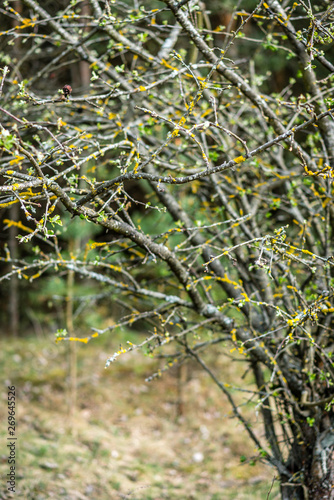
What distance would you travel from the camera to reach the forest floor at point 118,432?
4.02m

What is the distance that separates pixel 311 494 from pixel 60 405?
426 cm

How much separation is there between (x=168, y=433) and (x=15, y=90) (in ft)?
15.9

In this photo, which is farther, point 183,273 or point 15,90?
point 15,90

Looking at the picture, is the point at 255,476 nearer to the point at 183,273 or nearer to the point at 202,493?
the point at 202,493

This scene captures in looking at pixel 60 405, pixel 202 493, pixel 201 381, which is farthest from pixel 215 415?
pixel 60 405

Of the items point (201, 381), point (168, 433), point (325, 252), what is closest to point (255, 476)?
point (168, 433)

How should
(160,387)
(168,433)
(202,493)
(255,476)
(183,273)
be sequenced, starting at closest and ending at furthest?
(183,273)
(202,493)
(255,476)
(168,433)
(160,387)

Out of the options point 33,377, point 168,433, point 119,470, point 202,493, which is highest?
point 33,377

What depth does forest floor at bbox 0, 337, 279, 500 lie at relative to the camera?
4020mm

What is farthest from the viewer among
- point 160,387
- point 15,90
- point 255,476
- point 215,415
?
point 160,387

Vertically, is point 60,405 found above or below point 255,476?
above

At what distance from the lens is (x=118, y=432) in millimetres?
5480

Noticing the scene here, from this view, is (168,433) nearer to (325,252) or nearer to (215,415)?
(215,415)

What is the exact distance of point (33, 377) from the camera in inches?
253
